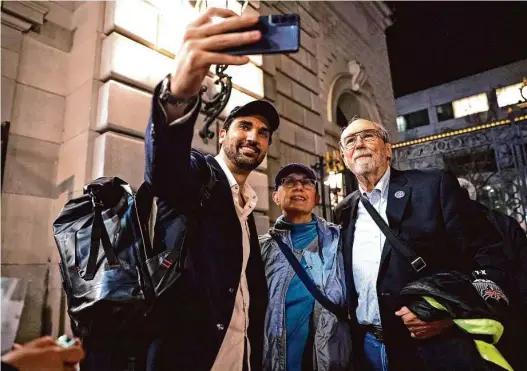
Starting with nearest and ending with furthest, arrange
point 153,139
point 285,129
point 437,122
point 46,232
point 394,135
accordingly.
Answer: point 153,139, point 46,232, point 285,129, point 394,135, point 437,122

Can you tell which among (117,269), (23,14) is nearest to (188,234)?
→ (117,269)

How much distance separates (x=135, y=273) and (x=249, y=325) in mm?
875

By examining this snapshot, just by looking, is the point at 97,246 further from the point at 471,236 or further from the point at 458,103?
the point at 458,103

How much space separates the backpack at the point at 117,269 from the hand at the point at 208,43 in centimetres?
64

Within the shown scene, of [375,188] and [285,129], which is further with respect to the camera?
[285,129]

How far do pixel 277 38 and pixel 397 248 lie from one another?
5.72 ft

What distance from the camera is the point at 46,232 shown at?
3135 mm

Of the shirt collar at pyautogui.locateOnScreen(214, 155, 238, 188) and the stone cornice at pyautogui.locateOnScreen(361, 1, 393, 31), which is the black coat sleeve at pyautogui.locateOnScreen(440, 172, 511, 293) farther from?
the stone cornice at pyautogui.locateOnScreen(361, 1, 393, 31)

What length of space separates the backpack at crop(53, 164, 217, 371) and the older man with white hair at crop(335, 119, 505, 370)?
1.41 meters

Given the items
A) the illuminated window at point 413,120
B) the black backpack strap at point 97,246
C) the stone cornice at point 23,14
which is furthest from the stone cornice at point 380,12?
the illuminated window at point 413,120

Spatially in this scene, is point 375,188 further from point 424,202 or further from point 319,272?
point 319,272

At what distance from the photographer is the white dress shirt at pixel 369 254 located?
2398 millimetres

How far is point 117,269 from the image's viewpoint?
159cm

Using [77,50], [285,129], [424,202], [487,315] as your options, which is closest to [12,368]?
[487,315]
